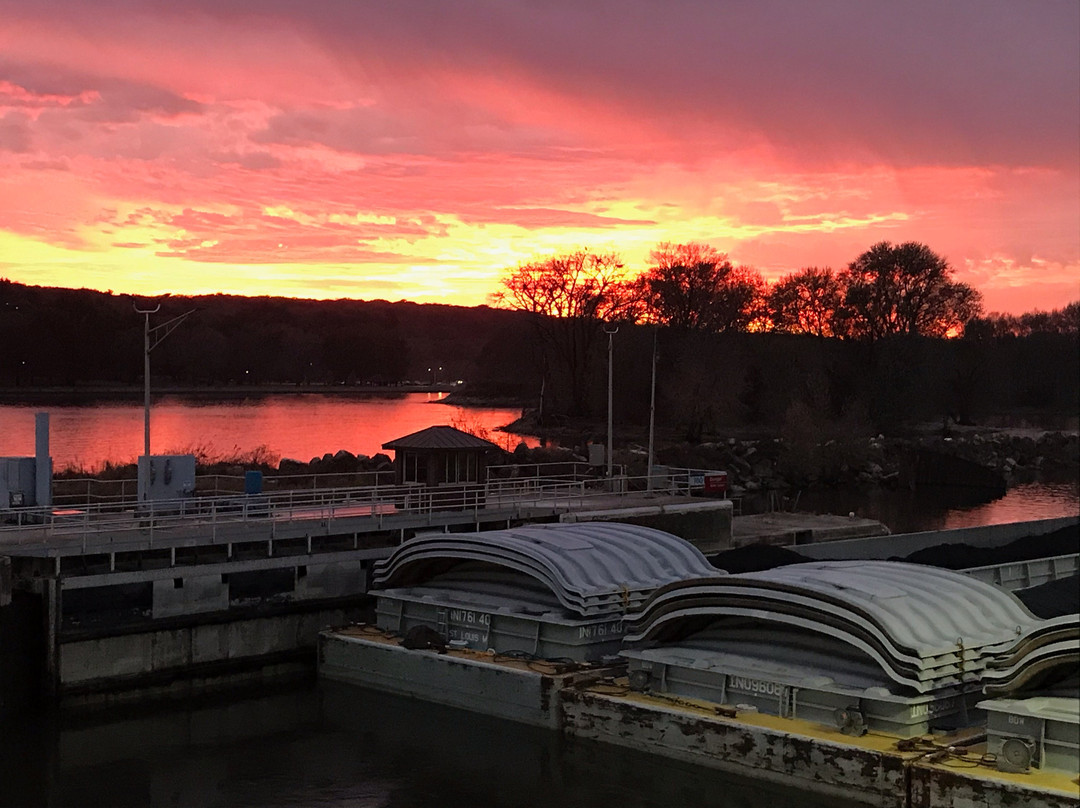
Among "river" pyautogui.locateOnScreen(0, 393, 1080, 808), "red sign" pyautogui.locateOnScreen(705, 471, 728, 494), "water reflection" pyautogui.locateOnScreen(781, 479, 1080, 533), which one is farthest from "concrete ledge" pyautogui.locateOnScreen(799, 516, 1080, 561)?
"river" pyautogui.locateOnScreen(0, 393, 1080, 808)

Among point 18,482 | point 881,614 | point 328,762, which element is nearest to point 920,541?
point 881,614

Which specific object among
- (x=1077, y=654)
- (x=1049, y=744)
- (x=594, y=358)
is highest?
(x=594, y=358)

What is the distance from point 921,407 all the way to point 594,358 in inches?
1140

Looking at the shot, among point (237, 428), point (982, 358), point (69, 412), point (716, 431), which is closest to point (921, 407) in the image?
point (982, 358)

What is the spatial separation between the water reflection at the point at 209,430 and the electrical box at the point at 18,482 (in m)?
31.0

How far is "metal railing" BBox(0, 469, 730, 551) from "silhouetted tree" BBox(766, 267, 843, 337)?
75.0 meters

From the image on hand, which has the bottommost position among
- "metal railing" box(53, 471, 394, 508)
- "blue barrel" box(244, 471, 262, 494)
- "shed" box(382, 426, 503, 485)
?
"metal railing" box(53, 471, 394, 508)

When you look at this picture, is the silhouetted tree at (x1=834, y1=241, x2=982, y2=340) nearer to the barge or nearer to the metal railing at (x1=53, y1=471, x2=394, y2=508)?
the metal railing at (x1=53, y1=471, x2=394, y2=508)

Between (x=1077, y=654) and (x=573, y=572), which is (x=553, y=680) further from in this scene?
(x=1077, y=654)

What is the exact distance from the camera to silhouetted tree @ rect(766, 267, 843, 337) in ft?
365

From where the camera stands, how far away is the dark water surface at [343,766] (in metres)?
20.3

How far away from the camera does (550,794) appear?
20812 mm

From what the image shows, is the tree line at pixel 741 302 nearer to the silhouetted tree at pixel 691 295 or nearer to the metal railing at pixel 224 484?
the silhouetted tree at pixel 691 295

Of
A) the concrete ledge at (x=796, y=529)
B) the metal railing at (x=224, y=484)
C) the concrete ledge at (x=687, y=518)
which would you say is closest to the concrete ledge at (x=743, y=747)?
the concrete ledge at (x=687, y=518)
